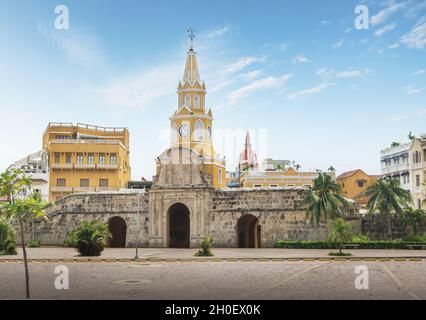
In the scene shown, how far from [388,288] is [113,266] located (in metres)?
15.1

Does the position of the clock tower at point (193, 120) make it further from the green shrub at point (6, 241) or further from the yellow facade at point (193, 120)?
the green shrub at point (6, 241)

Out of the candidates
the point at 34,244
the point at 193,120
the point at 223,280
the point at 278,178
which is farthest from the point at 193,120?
the point at 223,280

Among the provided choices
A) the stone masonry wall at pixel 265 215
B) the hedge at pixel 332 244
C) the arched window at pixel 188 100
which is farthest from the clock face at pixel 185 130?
the hedge at pixel 332 244

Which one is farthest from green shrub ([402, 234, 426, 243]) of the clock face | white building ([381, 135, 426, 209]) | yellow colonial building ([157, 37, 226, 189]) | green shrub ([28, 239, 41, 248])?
green shrub ([28, 239, 41, 248])

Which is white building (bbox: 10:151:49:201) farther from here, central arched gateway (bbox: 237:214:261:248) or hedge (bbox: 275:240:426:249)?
hedge (bbox: 275:240:426:249)

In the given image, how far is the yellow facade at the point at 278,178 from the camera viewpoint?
80562 mm

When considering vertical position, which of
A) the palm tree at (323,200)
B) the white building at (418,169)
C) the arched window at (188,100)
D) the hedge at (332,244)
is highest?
the arched window at (188,100)

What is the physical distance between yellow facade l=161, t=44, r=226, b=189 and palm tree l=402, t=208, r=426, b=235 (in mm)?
24965

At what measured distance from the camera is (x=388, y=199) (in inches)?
1806

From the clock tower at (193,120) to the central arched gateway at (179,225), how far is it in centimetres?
1136

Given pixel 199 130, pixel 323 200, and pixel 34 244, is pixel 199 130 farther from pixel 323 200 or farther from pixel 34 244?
pixel 323 200

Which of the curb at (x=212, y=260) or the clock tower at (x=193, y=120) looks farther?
the clock tower at (x=193, y=120)
